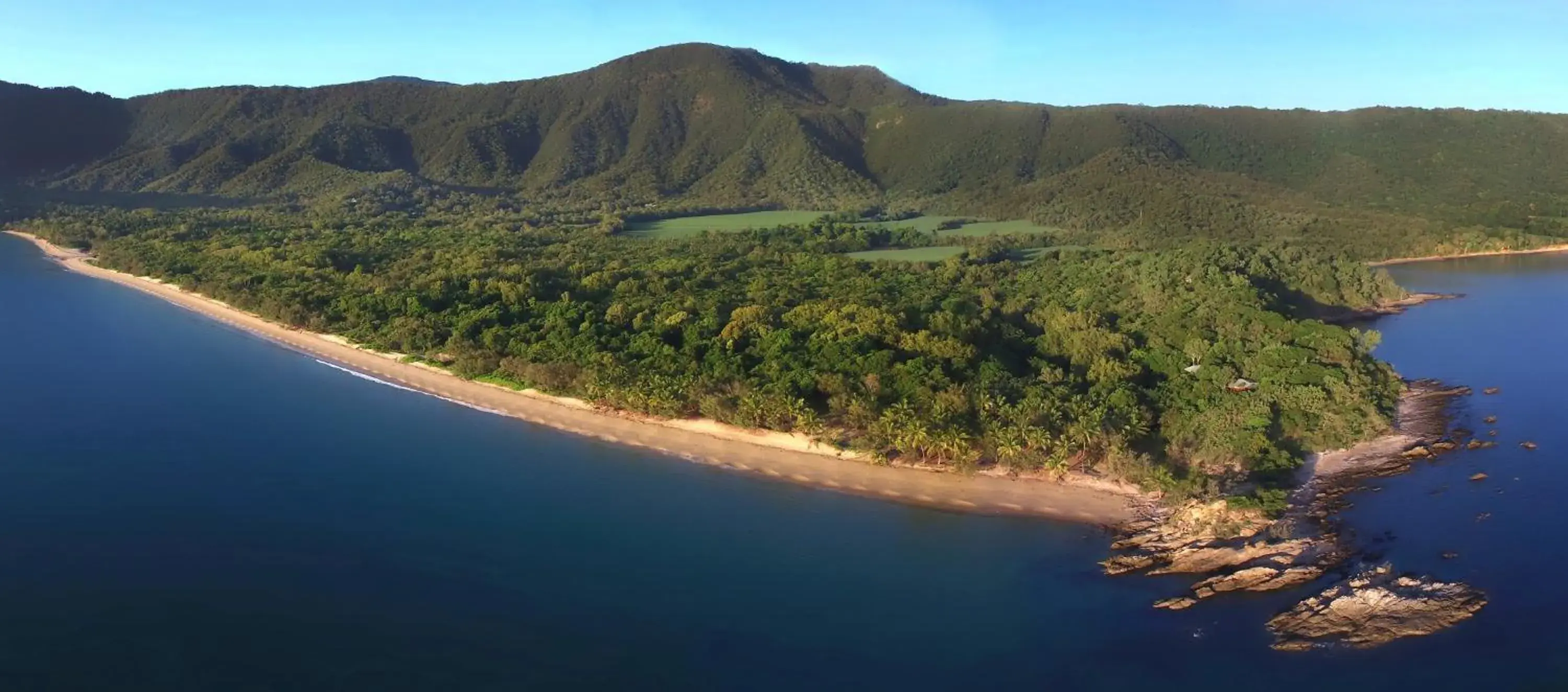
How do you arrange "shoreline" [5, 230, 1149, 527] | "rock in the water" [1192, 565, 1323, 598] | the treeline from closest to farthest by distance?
"rock in the water" [1192, 565, 1323, 598], "shoreline" [5, 230, 1149, 527], the treeline

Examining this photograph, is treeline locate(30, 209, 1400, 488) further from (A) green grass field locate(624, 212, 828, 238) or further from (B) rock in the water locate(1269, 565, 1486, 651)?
(A) green grass field locate(624, 212, 828, 238)

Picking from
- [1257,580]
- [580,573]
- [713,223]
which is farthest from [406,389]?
[713,223]

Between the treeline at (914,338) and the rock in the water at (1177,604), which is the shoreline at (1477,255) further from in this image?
the rock in the water at (1177,604)

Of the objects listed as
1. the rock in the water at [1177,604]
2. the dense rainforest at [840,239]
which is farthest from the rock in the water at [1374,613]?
the dense rainforest at [840,239]

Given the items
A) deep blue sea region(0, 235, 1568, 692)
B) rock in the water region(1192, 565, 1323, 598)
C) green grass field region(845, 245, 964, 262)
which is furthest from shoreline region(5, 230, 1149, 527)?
green grass field region(845, 245, 964, 262)

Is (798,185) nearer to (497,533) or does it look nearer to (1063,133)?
(1063,133)

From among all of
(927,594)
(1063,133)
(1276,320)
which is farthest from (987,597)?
(1063,133)
